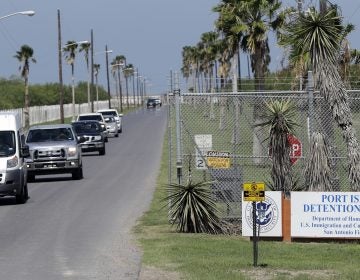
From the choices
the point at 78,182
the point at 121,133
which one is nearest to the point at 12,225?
the point at 78,182

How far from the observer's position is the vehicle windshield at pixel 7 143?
24594 mm

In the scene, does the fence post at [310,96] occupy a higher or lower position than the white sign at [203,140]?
higher

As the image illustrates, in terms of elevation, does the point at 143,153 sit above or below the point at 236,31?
below

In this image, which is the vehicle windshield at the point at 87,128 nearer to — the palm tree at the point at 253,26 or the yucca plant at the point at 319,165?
the palm tree at the point at 253,26

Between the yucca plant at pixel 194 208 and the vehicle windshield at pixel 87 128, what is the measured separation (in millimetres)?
29158

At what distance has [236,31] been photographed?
43.0 m

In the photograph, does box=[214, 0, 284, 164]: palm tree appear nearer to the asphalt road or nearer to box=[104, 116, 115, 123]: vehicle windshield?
the asphalt road

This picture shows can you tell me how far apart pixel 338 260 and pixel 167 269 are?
271 centimetres

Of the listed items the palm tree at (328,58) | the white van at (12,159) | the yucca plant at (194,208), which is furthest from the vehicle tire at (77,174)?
the palm tree at (328,58)

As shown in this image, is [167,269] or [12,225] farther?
[12,225]

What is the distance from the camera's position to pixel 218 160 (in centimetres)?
1859

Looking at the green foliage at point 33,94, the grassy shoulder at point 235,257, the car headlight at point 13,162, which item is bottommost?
the green foliage at point 33,94

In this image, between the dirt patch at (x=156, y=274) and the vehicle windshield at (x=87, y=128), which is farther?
the vehicle windshield at (x=87, y=128)

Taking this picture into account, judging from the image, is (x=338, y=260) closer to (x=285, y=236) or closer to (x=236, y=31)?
(x=285, y=236)
